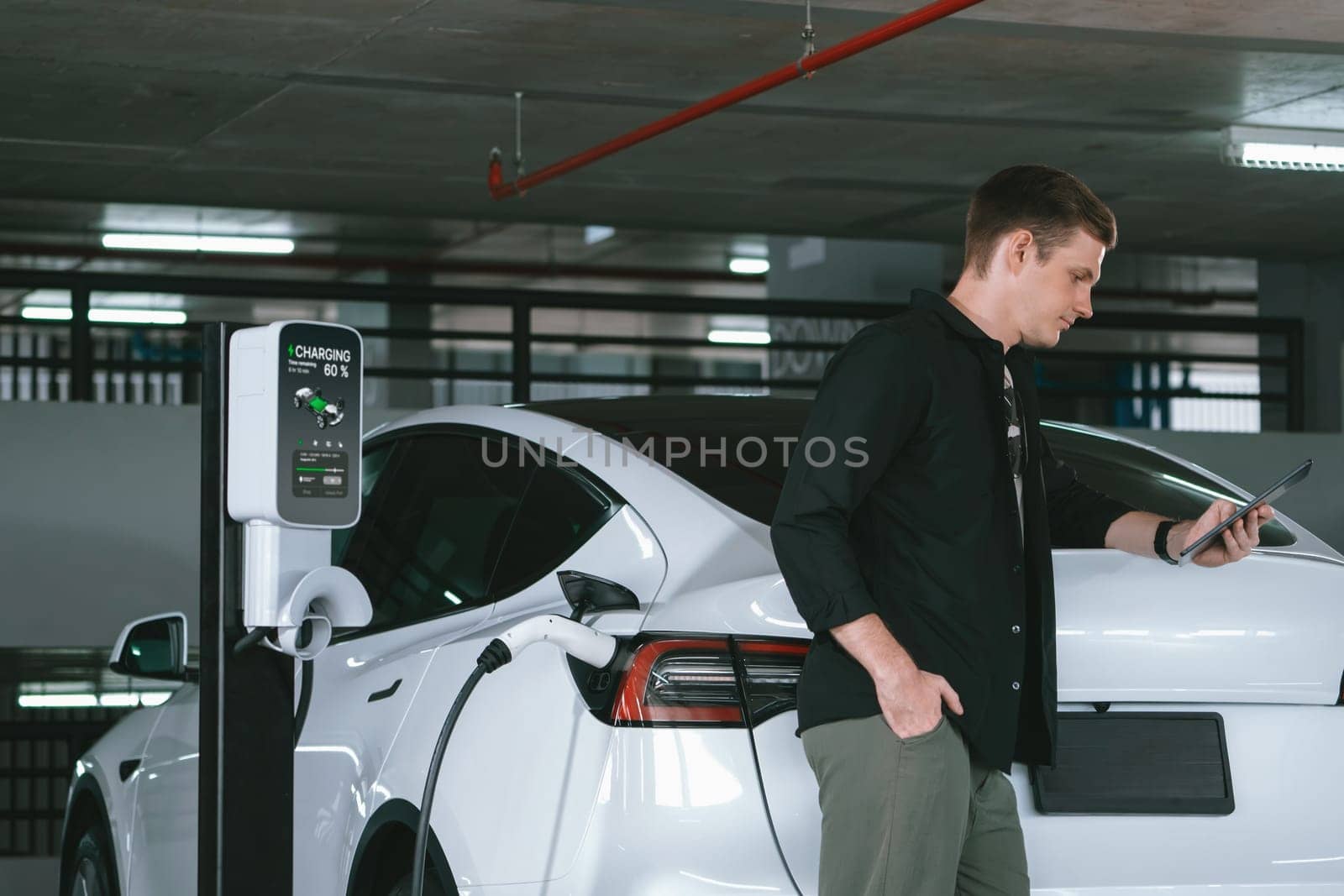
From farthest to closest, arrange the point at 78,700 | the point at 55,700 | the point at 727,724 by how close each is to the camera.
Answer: the point at 78,700 < the point at 55,700 < the point at 727,724

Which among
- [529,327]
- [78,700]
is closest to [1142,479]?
[529,327]

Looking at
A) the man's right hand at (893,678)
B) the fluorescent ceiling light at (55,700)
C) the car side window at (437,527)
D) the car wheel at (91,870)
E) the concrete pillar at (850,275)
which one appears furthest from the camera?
the concrete pillar at (850,275)

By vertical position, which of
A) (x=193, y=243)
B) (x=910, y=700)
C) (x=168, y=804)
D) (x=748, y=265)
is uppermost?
(x=748, y=265)

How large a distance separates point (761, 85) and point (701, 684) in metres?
4.69

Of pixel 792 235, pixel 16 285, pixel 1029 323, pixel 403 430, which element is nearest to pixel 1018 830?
pixel 1029 323

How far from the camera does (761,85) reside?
6.46 m

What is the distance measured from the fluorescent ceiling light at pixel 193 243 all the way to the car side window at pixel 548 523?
40.6ft

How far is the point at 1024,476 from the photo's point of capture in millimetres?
2258

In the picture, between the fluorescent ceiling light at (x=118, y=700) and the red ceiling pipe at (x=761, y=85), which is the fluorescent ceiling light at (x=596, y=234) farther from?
the fluorescent ceiling light at (x=118, y=700)

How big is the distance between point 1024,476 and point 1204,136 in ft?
23.3

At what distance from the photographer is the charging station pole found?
2.37 meters

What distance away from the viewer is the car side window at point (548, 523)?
2.45 metres

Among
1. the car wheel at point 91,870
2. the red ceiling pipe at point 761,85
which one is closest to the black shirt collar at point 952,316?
the car wheel at point 91,870

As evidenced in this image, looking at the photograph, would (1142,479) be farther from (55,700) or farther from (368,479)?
(55,700)
